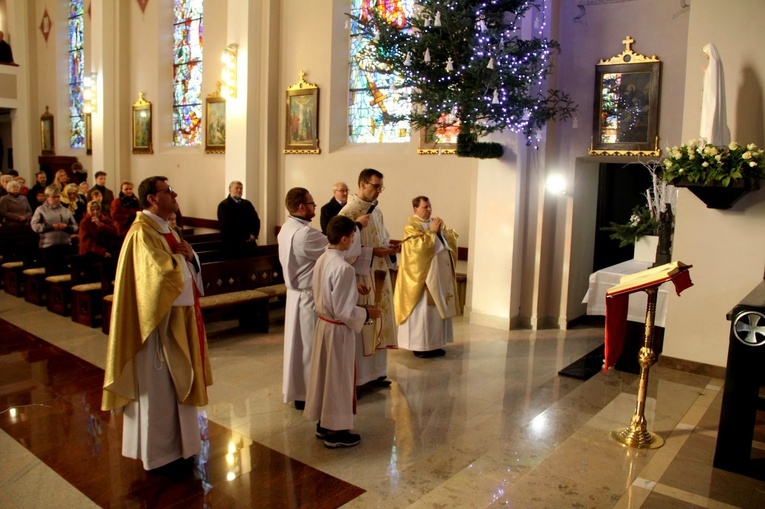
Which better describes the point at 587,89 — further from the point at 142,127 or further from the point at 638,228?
the point at 142,127

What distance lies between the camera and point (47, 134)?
1778 cm

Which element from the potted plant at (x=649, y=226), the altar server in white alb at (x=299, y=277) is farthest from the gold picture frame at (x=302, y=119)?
the altar server in white alb at (x=299, y=277)

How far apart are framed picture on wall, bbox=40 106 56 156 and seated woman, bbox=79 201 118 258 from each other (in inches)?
425

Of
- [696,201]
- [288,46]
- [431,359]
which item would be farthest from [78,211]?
[696,201]

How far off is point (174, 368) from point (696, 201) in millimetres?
4716

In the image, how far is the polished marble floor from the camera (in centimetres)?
381

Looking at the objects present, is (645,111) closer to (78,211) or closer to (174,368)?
(174,368)

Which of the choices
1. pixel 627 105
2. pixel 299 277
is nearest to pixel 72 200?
pixel 299 277

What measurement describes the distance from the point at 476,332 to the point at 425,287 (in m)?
1.44

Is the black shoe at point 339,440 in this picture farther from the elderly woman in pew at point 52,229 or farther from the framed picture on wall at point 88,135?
the framed picture on wall at point 88,135

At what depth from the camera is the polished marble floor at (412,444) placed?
3.81 metres

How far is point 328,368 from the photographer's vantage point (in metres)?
4.45

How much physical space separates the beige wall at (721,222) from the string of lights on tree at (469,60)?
1797mm

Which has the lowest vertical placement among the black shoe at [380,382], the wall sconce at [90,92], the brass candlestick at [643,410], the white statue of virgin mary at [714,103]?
the black shoe at [380,382]
